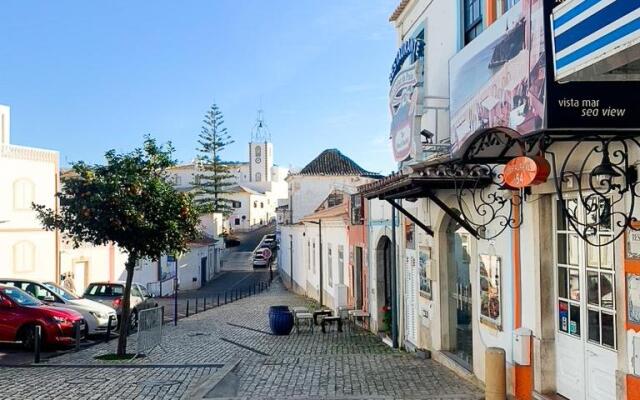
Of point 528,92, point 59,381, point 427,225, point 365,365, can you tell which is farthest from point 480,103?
point 59,381

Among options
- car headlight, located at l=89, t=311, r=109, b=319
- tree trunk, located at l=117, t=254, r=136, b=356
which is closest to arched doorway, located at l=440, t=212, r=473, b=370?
tree trunk, located at l=117, t=254, r=136, b=356

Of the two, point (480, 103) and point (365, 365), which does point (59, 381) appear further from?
point (480, 103)

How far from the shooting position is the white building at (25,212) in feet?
83.9

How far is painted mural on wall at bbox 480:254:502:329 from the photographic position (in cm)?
826

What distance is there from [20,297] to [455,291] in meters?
10.4

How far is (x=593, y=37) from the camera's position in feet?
13.5

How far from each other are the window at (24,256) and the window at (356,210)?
15.7 metres

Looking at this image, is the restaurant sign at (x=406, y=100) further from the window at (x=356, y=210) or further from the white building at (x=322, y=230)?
the window at (x=356, y=210)

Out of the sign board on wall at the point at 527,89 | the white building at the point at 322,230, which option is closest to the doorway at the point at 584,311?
the sign board on wall at the point at 527,89

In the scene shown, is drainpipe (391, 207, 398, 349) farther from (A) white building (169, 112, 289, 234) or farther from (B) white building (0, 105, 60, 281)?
(A) white building (169, 112, 289, 234)

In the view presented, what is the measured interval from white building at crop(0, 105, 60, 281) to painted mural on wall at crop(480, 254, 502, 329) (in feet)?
74.3

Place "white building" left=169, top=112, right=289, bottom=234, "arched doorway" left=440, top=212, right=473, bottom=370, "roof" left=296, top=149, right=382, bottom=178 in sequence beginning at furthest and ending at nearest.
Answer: "white building" left=169, top=112, right=289, bottom=234
"roof" left=296, top=149, right=382, bottom=178
"arched doorway" left=440, top=212, right=473, bottom=370

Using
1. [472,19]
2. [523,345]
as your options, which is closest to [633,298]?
[523,345]

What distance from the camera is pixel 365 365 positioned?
34.4 feet
